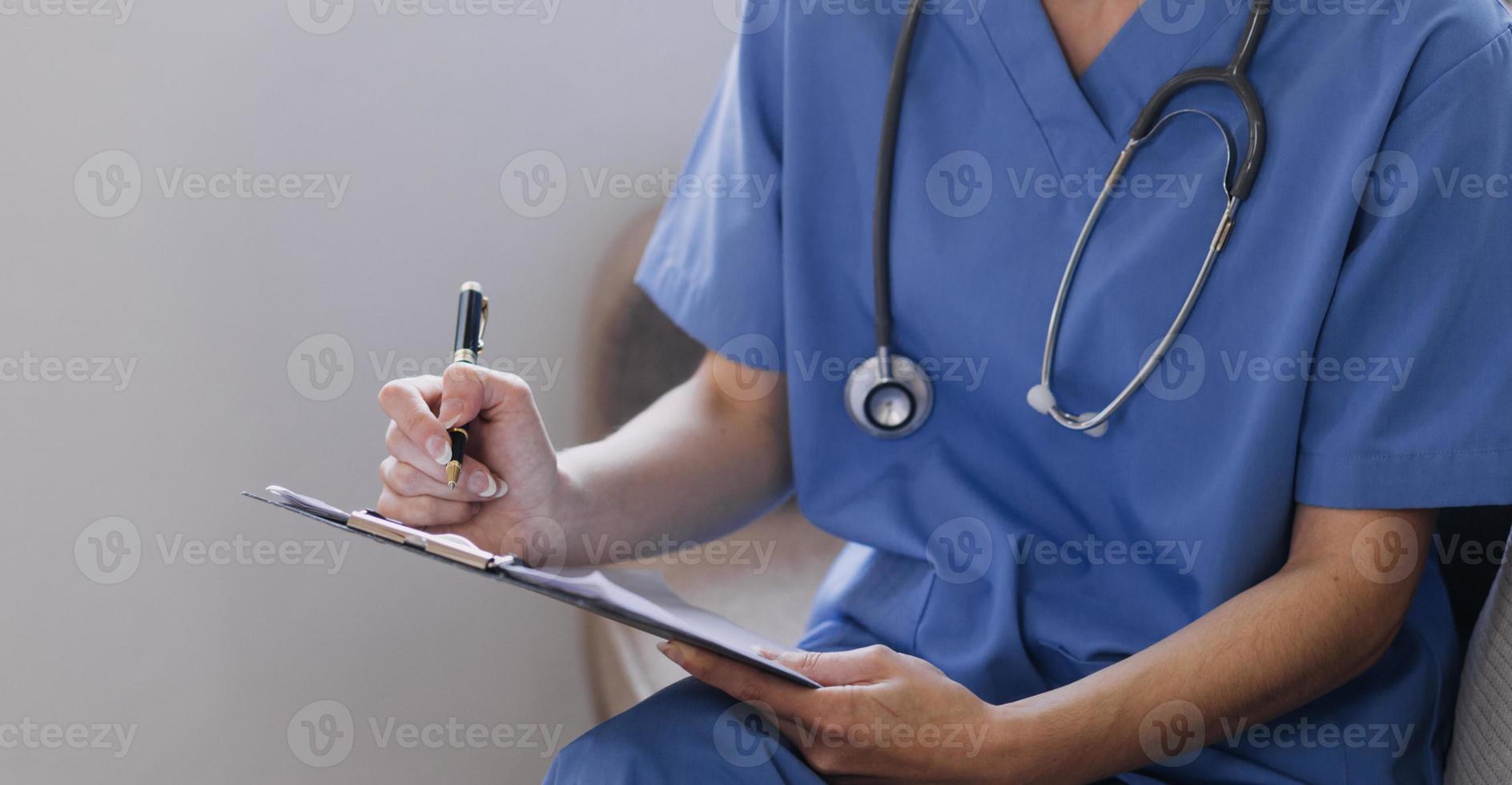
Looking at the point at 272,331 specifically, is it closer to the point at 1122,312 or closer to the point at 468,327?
the point at 468,327

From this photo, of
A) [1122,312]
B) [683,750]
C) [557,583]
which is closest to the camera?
[557,583]

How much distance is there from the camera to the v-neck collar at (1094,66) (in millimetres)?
837

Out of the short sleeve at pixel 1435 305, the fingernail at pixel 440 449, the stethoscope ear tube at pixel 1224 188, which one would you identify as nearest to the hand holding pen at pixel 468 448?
the fingernail at pixel 440 449

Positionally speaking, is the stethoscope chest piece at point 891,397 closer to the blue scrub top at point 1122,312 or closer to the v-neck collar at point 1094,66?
the blue scrub top at point 1122,312

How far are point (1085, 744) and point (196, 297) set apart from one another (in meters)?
0.84

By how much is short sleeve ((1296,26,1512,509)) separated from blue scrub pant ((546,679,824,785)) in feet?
1.26

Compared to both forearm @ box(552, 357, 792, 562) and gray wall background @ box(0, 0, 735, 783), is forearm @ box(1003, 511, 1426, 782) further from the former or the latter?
gray wall background @ box(0, 0, 735, 783)

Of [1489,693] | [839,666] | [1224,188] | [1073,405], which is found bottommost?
[1489,693]

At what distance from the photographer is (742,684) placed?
72 cm

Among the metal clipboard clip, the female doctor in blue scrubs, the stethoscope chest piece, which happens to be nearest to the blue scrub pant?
the female doctor in blue scrubs

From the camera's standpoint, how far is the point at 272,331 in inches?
45.1

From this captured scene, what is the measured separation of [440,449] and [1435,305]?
61 centimetres

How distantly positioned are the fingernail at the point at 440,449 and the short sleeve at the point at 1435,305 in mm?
552

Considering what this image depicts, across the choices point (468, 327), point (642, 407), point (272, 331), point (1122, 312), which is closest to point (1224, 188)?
point (1122, 312)
